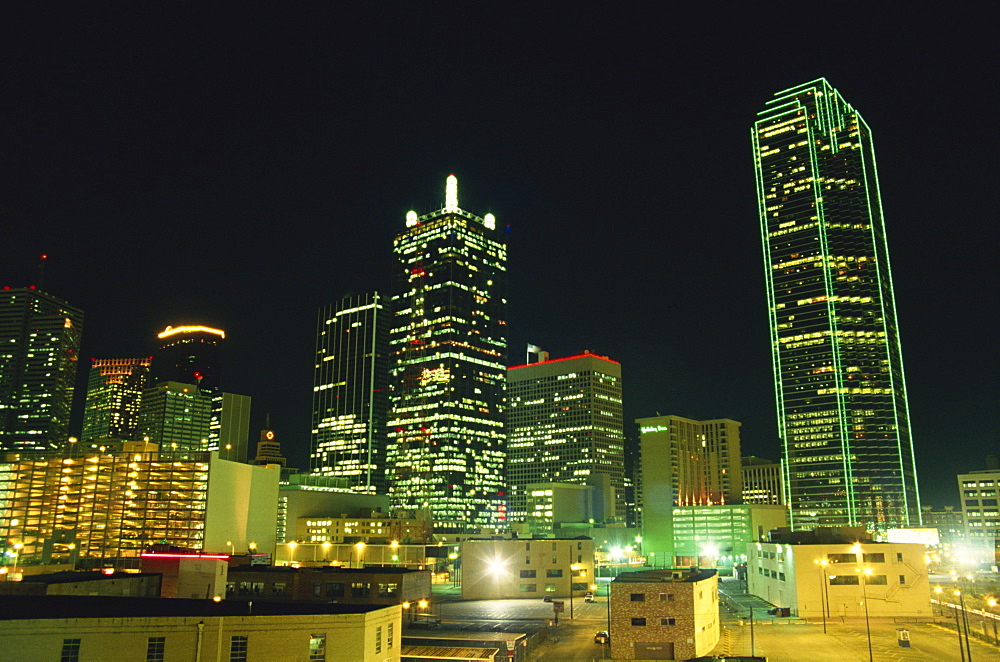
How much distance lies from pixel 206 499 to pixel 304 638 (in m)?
113

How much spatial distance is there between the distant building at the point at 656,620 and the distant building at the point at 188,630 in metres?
23.9

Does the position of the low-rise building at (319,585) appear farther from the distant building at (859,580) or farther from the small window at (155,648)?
the small window at (155,648)

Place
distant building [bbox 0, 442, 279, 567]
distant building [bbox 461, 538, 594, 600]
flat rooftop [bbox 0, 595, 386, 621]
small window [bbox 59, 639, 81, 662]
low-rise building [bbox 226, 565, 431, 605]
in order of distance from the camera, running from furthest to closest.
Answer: distant building [bbox 0, 442, 279, 567] → distant building [bbox 461, 538, 594, 600] → low-rise building [bbox 226, 565, 431, 605] → flat rooftop [bbox 0, 595, 386, 621] → small window [bbox 59, 639, 81, 662]

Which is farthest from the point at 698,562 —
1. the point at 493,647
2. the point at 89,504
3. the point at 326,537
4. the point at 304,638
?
the point at 304,638

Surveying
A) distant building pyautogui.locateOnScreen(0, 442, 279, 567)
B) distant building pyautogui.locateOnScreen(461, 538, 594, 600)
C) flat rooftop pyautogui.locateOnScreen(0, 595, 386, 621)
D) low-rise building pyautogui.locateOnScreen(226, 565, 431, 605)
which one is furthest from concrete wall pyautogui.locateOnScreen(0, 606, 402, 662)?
distant building pyautogui.locateOnScreen(0, 442, 279, 567)

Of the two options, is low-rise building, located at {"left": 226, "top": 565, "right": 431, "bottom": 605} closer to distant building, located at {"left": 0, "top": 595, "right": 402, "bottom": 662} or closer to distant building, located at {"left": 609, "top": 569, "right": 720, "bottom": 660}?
distant building, located at {"left": 609, "top": 569, "right": 720, "bottom": 660}

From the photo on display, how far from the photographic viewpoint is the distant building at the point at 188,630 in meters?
33.6

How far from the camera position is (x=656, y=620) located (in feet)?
191

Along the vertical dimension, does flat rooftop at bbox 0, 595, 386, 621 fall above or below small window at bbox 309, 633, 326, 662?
above

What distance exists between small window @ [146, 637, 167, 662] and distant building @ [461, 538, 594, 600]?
69.6 meters

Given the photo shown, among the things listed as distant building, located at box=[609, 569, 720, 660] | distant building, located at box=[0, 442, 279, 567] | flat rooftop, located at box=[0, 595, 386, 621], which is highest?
distant building, located at box=[0, 442, 279, 567]

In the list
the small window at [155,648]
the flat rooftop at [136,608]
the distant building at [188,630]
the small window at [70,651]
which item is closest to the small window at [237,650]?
the distant building at [188,630]

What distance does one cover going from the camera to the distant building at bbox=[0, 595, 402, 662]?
110 feet

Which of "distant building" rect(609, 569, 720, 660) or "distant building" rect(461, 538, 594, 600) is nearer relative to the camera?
"distant building" rect(609, 569, 720, 660)
